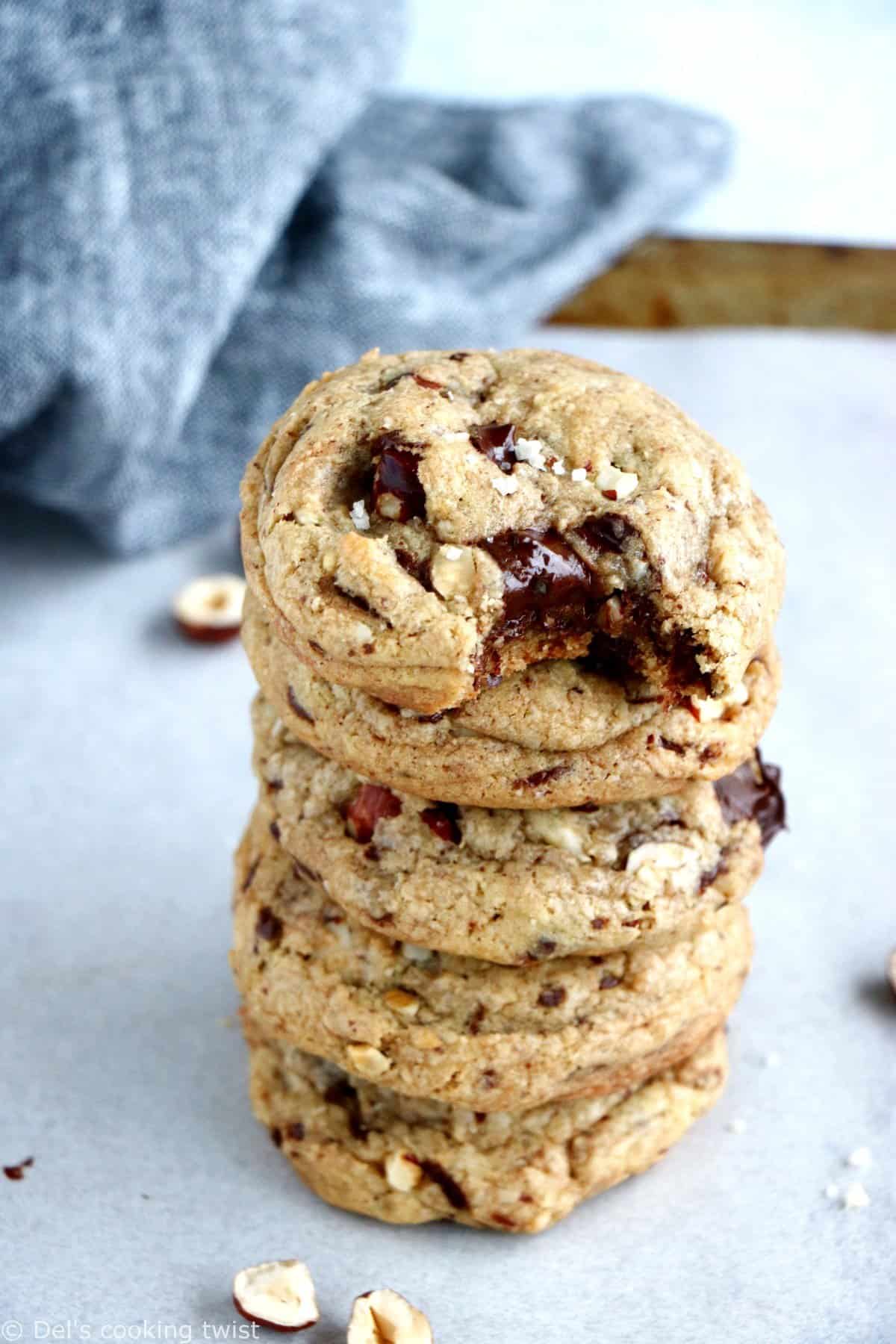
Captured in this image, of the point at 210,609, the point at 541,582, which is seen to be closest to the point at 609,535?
the point at 541,582

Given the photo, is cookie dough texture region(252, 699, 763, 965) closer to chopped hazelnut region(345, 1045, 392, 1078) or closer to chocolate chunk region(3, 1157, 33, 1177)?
chopped hazelnut region(345, 1045, 392, 1078)

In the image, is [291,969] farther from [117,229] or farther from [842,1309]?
[117,229]

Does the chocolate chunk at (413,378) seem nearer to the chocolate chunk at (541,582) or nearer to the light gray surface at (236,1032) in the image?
the chocolate chunk at (541,582)

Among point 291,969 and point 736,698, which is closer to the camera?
point 736,698

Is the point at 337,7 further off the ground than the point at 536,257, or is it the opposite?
the point at 337,7

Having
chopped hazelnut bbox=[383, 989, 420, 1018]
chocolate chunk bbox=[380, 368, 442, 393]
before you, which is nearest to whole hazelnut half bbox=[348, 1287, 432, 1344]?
chopped hazelnut bbox=[383, 989, 420, 1018]

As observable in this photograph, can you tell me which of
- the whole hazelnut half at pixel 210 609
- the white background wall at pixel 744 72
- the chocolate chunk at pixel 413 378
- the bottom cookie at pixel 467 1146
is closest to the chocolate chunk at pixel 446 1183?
the bottom cookie at pixel 467 1146

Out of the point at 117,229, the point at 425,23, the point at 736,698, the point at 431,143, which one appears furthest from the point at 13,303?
the point at 425,23

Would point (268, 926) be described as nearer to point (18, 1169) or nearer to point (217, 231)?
point (18, 1169)
